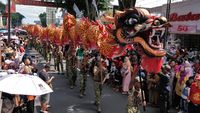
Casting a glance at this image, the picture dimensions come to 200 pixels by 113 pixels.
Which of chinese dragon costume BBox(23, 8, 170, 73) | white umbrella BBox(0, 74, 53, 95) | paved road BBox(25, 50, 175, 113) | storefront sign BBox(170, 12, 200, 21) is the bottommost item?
paved road BBox(25, 50, 175, 113)

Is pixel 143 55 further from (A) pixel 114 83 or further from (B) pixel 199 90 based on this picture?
(A) pixel 114 83

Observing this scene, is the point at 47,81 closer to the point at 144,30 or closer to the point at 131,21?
the point at 131,21

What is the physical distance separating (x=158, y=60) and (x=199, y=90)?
153 centimetres

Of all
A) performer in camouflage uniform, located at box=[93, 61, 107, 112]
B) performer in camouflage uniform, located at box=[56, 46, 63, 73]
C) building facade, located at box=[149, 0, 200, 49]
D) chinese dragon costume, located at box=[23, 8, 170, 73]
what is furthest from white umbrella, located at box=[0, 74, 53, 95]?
building facade, located at box=[149, 0, 200, 49]

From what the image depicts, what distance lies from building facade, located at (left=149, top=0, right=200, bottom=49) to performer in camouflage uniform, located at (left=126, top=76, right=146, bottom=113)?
14.4m

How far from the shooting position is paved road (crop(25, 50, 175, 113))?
41.1 feet

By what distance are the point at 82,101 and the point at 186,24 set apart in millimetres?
13220

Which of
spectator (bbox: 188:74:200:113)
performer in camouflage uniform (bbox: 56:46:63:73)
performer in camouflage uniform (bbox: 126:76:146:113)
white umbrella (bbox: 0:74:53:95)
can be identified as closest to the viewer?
white umbrella (bbox: 0:74:53:95)

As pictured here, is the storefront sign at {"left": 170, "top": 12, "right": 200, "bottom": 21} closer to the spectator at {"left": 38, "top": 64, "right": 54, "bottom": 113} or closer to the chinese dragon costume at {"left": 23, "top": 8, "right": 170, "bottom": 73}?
the spectator at {"left": 38, "top": 64, "right": 54, "bottom": 113}

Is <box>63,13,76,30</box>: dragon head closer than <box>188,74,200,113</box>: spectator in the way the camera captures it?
No

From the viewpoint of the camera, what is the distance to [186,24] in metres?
25.1

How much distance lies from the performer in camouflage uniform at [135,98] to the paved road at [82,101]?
3.14 m

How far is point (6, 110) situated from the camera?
8492 millimetres

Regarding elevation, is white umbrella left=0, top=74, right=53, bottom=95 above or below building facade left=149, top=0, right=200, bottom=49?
below
